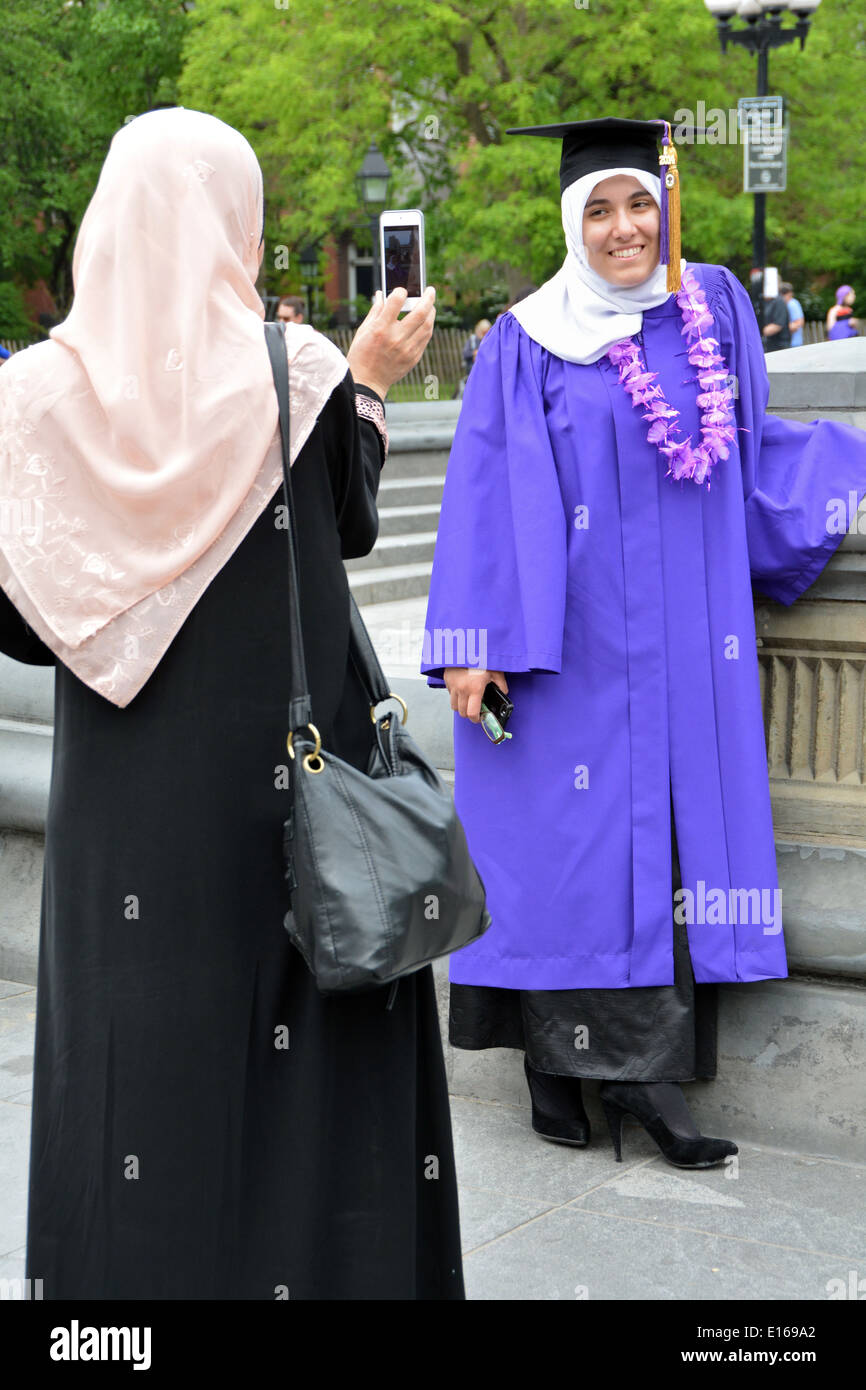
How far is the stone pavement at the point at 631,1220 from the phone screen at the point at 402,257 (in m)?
1.80

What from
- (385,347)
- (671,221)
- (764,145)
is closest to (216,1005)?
(385,347)

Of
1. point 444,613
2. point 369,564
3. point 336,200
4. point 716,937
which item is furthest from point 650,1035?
point 336,200

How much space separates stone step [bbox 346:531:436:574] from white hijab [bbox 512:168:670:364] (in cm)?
648

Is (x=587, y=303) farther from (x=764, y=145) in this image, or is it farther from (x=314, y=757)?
(x=764, y=145)

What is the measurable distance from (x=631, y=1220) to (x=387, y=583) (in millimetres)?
6864

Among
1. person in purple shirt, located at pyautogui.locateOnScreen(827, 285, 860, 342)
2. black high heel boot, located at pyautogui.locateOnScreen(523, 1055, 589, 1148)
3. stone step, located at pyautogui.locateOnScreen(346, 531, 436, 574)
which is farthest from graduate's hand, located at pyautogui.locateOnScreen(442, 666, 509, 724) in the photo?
person in purple shirt, located at pyautogui.locateOnScreen(827, 285, 860, 342)

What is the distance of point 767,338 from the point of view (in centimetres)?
1834

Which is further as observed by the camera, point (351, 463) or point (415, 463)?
point (415, 463)

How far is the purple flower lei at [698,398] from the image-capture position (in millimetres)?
3748

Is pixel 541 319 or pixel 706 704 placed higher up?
pixel 541 319

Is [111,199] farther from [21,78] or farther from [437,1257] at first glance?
[21,78]

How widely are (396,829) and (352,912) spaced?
0.44ft

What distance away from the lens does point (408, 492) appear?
12211 mm

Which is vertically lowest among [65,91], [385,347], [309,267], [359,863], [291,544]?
[359,863]
